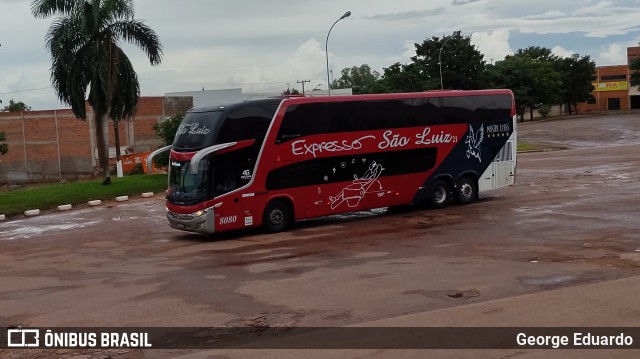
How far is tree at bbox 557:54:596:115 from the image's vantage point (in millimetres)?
95500

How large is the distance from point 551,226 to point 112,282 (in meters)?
10.4

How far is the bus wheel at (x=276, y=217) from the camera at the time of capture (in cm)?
1961

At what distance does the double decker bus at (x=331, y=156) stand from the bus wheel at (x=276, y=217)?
0.09ft

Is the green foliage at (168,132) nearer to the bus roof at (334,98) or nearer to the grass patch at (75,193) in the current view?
the grass patch at (75,193)

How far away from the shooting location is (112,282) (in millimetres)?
13570

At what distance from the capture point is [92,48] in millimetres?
33750

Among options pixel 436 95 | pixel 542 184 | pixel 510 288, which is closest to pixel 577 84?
pixel 542 184

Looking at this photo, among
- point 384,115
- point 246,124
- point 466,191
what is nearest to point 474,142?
point 466,191

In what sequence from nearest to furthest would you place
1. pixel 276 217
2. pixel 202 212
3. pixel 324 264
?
1. pixel 324 264
2. pixel 202 212
3. pixel 276 217

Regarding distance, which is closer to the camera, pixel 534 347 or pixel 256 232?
pixel 534 347

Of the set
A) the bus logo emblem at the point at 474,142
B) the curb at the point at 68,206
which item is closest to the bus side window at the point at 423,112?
the bus logo emblem at the point at 474,142

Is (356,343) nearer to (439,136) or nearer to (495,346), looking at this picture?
(495,346)

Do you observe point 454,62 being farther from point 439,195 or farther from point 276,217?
point 276,217

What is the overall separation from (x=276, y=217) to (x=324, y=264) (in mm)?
5883
